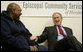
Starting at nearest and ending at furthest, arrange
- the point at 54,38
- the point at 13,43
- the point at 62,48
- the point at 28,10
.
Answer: the point at 13,43, the point at 62,48, the point at 54,38, the point at 28,10

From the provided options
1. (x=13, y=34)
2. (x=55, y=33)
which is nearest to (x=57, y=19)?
(x=55, y=33)

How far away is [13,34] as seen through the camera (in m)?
2.25

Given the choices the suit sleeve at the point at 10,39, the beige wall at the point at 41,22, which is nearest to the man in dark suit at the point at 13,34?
the suit sleeve at the point at 10,39

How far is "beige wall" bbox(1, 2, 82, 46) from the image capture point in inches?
128

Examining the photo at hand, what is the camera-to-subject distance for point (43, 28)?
332 centimetres

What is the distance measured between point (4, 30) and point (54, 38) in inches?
44.2

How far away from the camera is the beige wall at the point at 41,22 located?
3.25 m

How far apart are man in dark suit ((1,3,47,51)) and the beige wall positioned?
750 mm

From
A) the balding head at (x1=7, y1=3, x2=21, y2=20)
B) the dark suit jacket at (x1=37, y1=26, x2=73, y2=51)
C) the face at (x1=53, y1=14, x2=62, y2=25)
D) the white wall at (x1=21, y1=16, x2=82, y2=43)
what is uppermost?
the balding head at (x1=7, y1=3, x2=21, y2=20)

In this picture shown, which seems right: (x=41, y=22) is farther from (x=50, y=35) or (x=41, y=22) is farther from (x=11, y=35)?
(x=11, y=35)

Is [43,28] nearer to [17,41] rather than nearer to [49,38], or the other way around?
[49,38]

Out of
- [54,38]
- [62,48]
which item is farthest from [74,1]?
[62,48]

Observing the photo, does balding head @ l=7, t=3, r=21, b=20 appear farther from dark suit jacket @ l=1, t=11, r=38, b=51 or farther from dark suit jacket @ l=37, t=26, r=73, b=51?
dark suit jacket @ l=37, t=26, r=73, b=51

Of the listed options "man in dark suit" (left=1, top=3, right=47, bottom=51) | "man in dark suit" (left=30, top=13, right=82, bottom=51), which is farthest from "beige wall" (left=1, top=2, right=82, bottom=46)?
"man in dark suit" (left=1, top=3, right=47, bottom=51)
